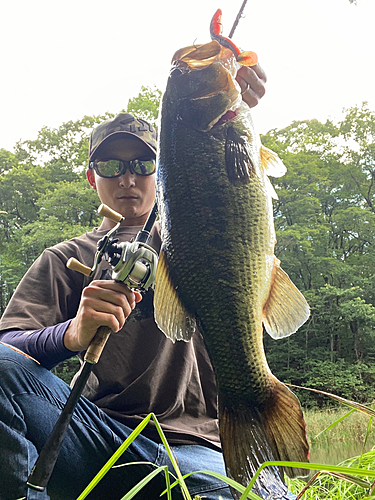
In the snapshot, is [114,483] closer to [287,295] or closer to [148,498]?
[148,498]

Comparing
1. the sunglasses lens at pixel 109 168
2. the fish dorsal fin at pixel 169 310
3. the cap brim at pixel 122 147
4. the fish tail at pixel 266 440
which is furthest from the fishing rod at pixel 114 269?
the cap brim at pixel 122 147

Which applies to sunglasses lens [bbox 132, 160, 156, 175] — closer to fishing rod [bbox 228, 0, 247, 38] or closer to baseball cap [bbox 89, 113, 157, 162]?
baseball cap [bbox 89, 113, 157, 162]

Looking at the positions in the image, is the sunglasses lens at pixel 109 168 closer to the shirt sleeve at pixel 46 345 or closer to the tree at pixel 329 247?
the shirt sleeve at pixel 46 345

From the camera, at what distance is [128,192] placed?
2.25 metres

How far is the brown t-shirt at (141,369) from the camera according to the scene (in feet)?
6.15

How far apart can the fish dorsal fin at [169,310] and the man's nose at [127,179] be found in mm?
1162

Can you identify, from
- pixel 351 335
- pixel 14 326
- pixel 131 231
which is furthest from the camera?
pixel 351 335

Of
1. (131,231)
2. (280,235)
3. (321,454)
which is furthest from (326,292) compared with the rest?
(131,231)

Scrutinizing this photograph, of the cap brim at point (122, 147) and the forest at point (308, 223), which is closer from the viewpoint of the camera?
the cap brim at point (122, 147)

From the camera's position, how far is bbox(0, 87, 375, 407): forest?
15.1m

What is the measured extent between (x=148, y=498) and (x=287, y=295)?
1.19m

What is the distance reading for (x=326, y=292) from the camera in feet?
51.6

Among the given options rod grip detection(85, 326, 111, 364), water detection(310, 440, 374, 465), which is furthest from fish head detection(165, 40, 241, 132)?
water detection(310, 440, 374, 465)

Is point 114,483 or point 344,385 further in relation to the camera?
point 344,385
